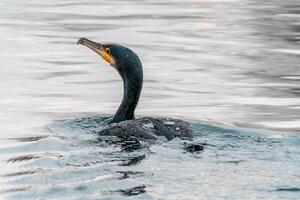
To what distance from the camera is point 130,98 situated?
14359mm

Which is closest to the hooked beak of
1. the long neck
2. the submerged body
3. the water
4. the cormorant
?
the cormorant

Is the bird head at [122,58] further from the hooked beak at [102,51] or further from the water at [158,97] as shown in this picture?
the water at [158,97]

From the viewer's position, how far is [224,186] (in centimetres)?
1096

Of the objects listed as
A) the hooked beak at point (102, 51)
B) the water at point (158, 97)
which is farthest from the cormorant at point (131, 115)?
the water at point (158, 97)

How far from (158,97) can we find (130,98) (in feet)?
7.98

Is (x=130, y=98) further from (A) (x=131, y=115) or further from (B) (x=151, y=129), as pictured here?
(B) (x=151, y=129)

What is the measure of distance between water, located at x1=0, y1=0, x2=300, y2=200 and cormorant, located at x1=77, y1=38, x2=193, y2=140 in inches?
11.0

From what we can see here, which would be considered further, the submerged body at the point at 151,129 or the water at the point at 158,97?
the submerged body at the point at 151,129

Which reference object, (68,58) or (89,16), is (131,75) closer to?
(68,58)

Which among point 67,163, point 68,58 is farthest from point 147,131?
point 68,58

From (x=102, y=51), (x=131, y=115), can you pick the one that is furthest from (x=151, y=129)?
(x=102, y=51)

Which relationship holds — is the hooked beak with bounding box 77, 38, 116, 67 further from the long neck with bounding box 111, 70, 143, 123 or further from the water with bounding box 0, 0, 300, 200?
the water with bounding box 0, 0, 300, 200

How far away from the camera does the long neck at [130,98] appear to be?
14.3 m

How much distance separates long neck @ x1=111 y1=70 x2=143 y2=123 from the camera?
14305 mm
